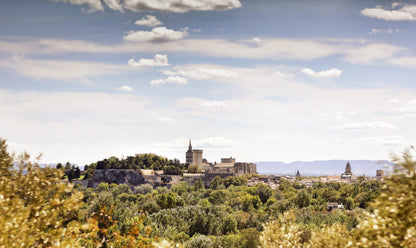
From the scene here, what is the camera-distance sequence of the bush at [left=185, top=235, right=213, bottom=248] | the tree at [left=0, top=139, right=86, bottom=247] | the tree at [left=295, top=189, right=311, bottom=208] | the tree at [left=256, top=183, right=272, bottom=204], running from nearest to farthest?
the tree at [left=0, top=139, right=86, bottom=247]
the bush at [left=185, top=235, right=213, bottom=248]
the tree at [left=295, top=189, right=311, bottom=208]
the tree at [left=256, top=183, right=272, bottom=204]

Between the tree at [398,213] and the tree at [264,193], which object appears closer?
the tree at [398,213]

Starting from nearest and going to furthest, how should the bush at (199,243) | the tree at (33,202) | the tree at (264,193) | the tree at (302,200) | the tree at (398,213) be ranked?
the tree at (398,213) → the tree at (33,202) → the bush at (199,243) → the tree at (302,200) → the tree at (264,193)

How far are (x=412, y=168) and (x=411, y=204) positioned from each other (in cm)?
85

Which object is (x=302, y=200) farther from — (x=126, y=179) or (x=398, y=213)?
(x=126, y=179)

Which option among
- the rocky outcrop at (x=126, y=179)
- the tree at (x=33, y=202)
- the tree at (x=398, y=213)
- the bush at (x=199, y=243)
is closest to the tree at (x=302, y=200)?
the bush at (x=199, y=243)

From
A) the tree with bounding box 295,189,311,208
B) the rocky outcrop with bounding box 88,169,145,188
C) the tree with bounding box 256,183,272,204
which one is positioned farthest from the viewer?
the rocky outcrop with bounding box 88,169,145,188

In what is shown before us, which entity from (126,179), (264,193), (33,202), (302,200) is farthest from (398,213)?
(126,179)

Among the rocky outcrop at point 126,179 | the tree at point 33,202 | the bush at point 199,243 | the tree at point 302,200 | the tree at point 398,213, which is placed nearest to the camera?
the tree at point 398,213

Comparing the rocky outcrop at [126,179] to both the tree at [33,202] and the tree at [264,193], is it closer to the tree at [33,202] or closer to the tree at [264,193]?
the tree at [264,193]

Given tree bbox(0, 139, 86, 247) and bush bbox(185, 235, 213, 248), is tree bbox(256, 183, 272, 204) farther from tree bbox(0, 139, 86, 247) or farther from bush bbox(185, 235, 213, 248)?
tree bbox(0, 139, 86, 247)

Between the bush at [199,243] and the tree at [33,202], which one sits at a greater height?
the tree at [33,202]

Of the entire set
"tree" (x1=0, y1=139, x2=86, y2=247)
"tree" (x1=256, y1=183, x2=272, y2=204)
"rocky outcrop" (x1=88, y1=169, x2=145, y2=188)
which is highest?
"tree" (x1=0, y1=139, x2=86, y2=247)

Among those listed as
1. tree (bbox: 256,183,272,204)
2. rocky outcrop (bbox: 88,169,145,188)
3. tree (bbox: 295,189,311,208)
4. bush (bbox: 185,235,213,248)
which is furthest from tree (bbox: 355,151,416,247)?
rocky outcrop (bbox: 88,169,145,188)

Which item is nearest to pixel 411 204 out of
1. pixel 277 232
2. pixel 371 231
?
pixel 371 231
